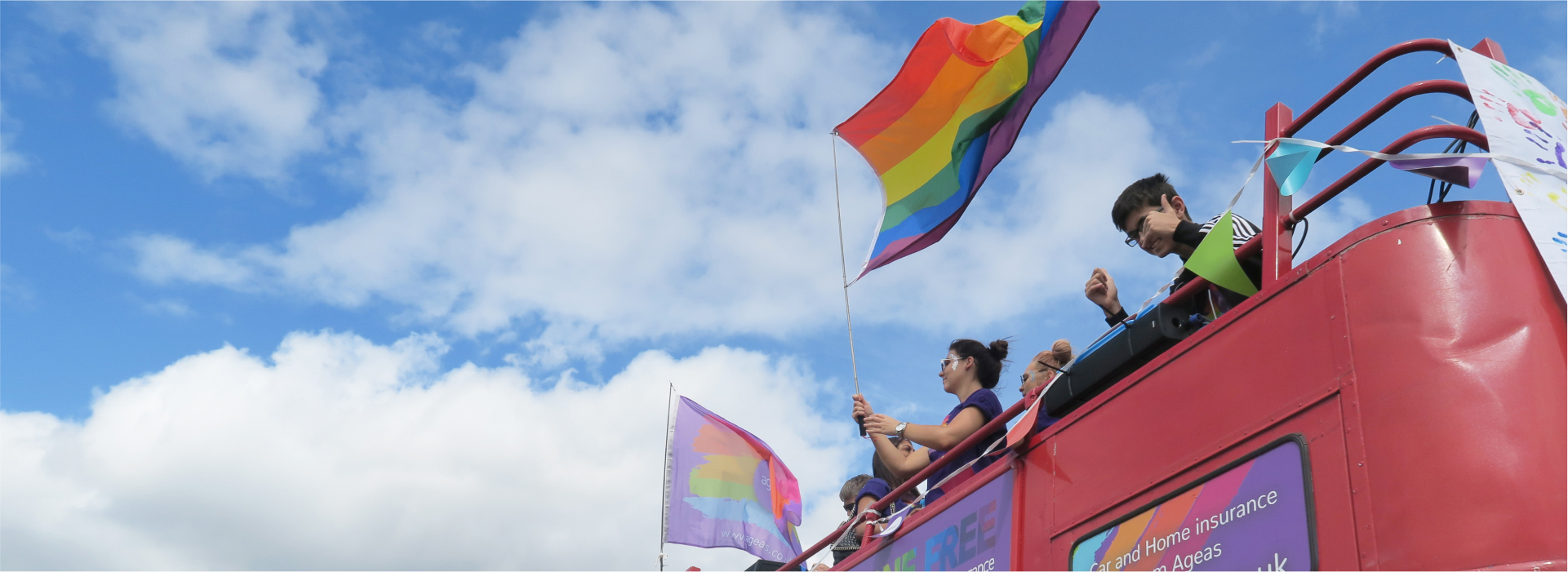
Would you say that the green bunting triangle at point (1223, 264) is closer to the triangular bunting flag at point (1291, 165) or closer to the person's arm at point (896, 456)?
the triangular bunting flag at point (1291, 165)

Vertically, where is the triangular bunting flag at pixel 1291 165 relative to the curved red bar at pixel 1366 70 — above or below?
below

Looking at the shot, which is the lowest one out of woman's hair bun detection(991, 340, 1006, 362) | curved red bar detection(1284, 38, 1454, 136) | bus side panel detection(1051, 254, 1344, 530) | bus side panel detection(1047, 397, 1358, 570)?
bus side panel detection(1047, 397, 1358, 570)

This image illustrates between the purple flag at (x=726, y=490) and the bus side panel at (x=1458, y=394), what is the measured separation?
8598mm

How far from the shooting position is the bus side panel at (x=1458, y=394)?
8.75 feet

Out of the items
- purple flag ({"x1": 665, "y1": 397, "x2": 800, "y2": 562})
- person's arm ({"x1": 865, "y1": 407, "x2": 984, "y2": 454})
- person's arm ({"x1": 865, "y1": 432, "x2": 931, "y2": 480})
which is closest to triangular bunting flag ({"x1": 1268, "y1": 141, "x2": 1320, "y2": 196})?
person's arm ({"x1": 865, "y1": 407, "x2": 984, "y2": 454})

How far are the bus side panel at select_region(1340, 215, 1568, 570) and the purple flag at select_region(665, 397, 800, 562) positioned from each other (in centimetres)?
860

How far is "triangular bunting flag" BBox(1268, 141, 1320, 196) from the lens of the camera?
3.52 m

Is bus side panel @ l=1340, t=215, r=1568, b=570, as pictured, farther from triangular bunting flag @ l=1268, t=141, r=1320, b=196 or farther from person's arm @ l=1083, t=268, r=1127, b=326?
person's arm @ l=1083, t=268, r=1127, b=326

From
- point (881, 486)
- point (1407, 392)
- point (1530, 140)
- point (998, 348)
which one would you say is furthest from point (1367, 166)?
point (881, 486)

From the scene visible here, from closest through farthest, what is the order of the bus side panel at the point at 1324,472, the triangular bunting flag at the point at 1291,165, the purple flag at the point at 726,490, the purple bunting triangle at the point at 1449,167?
the bus side panel at the point at 1324,472 → the purple bunting triangle at the point at 1449,167 → the triangular bunting flag at the point at 1291,165 → the purple flag at the point at 726,490

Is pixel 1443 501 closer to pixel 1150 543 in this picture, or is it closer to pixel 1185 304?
pixel 1150 543

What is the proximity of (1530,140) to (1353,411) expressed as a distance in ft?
3.57

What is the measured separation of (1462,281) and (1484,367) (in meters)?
0.29

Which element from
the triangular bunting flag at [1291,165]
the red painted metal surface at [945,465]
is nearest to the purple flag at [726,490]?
the red painted metal surface at [945,465]
